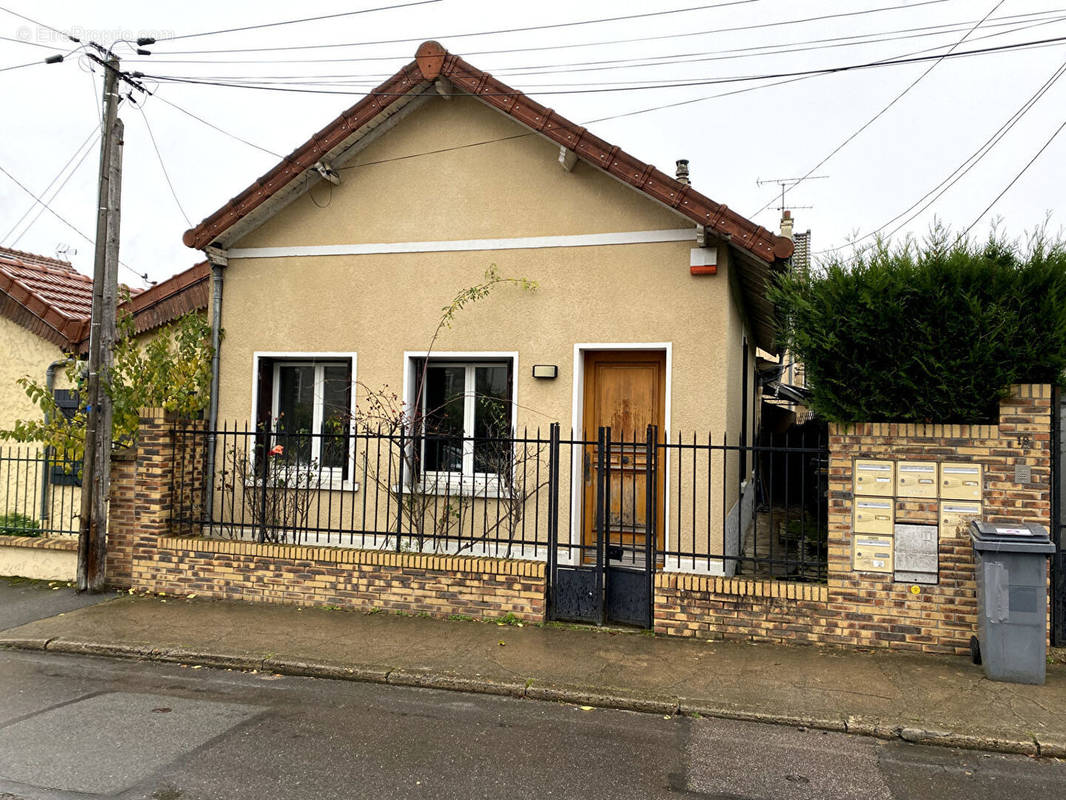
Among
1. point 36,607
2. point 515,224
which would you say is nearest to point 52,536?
point 36,607

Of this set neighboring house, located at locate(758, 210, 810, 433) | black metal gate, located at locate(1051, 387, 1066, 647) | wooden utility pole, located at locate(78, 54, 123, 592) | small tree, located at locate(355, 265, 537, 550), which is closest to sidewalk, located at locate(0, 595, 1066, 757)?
black metal gate, located at locate(1051, 387, 1066, 647)

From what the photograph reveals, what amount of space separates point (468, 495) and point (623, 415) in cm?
180

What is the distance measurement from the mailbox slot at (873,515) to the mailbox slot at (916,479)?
0.14 m

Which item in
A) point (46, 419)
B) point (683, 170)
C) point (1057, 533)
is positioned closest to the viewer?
point (1057, 533)

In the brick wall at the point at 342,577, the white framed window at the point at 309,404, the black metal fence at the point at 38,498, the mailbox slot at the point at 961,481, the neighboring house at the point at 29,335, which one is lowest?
the brick wall at the point at 342,577

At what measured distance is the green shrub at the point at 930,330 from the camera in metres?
5.68

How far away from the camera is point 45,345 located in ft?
32.7

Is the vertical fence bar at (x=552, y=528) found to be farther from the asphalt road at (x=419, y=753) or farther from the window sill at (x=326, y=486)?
the window sill at (x=326, y=486)

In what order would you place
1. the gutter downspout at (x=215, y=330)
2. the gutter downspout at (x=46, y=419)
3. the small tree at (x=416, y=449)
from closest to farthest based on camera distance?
the small tree at (x=416, y=449)
the gutter downspout at (x=215, y=330)
the gutter downspout at (x=46, y=419)

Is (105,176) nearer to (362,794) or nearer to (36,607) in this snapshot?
(36,607)

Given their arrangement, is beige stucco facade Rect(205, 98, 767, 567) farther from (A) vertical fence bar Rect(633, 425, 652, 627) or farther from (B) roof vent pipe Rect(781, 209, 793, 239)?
(B) roof vent pipe Rect(781, 209, 793, 239)

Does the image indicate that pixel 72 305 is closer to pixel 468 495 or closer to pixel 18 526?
pixel 18 526

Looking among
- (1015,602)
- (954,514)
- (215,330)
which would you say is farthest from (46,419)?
(1015,602)

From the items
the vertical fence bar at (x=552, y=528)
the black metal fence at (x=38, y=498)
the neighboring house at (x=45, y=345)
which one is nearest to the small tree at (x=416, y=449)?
the vertical fence bar at (x=552, y=528)
